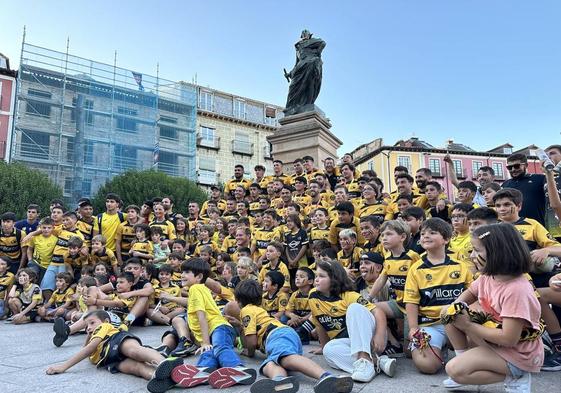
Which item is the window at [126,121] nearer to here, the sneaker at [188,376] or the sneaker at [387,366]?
the sneaker at [188,376]

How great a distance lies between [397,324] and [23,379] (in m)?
3.43

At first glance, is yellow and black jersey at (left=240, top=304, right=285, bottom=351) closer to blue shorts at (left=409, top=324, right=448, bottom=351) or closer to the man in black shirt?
blue shorts at (left=409, top=324, right=448, bottom=351)

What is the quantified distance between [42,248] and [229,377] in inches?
238

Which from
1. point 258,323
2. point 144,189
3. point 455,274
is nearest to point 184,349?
point 258,323

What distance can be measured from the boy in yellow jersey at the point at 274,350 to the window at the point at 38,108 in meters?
33.4

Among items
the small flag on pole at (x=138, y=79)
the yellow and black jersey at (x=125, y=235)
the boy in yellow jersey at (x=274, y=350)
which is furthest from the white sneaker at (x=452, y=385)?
the small flag on pole at (x=138, y=79)

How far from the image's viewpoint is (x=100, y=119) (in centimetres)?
3331

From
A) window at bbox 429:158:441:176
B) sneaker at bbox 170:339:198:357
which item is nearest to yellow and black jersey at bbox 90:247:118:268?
sneaker at bbox 170:339:198:357

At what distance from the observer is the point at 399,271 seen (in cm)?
427

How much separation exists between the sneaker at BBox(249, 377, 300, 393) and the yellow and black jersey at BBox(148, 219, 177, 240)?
5.50 metres

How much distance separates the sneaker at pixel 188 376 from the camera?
3.22 metres

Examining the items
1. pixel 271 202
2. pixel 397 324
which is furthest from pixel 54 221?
pixel 397 324

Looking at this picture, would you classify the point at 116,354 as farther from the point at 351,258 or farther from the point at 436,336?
the point at 351,258

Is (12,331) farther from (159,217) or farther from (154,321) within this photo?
(159,217)
